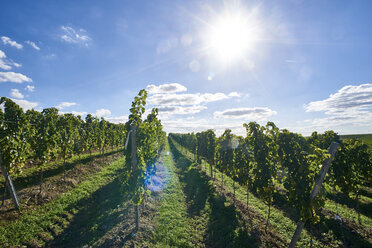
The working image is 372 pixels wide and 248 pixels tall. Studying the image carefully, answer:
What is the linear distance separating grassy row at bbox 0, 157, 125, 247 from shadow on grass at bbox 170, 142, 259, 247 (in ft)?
27.0

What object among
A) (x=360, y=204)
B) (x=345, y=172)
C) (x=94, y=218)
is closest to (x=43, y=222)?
(x=94, y=218)

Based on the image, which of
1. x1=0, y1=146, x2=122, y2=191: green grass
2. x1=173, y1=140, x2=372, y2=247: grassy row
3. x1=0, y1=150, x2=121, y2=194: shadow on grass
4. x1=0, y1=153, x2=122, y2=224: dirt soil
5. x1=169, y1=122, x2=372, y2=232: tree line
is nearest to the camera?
x1=169, y1=122, x2=372, y2=232: tree line

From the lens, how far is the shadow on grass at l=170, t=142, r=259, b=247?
27.1 ft

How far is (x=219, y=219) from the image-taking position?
1047 cm

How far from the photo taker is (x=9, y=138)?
9492mm

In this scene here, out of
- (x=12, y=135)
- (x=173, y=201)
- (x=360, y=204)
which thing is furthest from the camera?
(x=360, y=204)

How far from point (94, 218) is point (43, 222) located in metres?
2.54

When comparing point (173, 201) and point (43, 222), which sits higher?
point (43, 222)

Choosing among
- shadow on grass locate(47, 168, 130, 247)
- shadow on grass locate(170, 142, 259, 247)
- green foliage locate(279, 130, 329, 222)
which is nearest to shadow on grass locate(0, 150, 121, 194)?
shadow on grass locate(47, 168, 130, 247)

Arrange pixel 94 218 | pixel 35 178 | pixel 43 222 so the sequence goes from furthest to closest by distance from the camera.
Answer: pixel 35 178
pixel 94 218
pixel 43 222

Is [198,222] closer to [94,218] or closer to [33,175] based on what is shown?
[94,218]

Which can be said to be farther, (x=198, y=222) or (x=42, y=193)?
(x=42, y=193)

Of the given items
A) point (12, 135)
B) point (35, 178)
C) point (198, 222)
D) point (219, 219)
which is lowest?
point (198, 222)

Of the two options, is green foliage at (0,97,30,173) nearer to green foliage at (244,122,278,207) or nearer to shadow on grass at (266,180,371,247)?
green foliage at (244,122,278,207)
